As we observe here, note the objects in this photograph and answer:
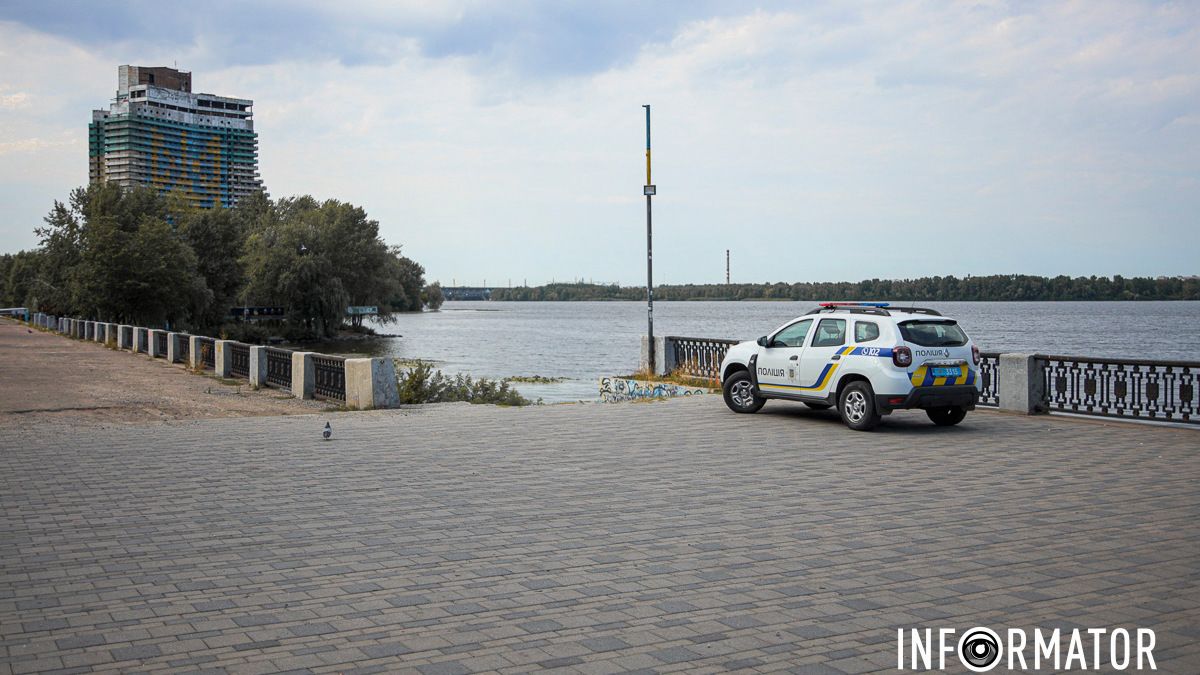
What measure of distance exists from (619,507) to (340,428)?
7097 mm

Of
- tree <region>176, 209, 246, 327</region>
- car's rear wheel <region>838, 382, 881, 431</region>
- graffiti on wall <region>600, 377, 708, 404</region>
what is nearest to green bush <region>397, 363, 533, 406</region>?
graffiti on wall <region>600, 377, 708, 404</region>

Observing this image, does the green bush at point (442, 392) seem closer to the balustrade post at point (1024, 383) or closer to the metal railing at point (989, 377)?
the metal railing at point (989, 377)

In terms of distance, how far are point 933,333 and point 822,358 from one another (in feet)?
5.26

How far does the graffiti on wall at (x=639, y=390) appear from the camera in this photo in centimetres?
2101

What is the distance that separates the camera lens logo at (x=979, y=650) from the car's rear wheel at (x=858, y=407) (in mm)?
8901

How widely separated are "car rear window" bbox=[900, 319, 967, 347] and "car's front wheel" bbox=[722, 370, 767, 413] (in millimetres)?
2944

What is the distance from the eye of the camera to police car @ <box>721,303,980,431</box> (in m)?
13.8

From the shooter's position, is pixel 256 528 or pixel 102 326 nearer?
pixel 256 528

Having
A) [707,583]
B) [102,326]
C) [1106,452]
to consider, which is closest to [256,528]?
[707,583]

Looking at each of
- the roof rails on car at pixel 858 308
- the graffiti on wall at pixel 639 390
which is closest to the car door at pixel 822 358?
the roof rails on car at pixel 858 308

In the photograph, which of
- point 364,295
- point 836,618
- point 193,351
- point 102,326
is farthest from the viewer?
point 364,295

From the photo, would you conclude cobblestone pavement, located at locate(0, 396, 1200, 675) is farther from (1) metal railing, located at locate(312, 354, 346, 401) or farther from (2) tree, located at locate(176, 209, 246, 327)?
(2) tree, located at locate(176, 209, 246, 327)

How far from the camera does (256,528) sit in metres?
7.77

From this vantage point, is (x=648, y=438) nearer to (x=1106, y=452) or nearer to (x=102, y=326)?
(x=1106, y=452)
